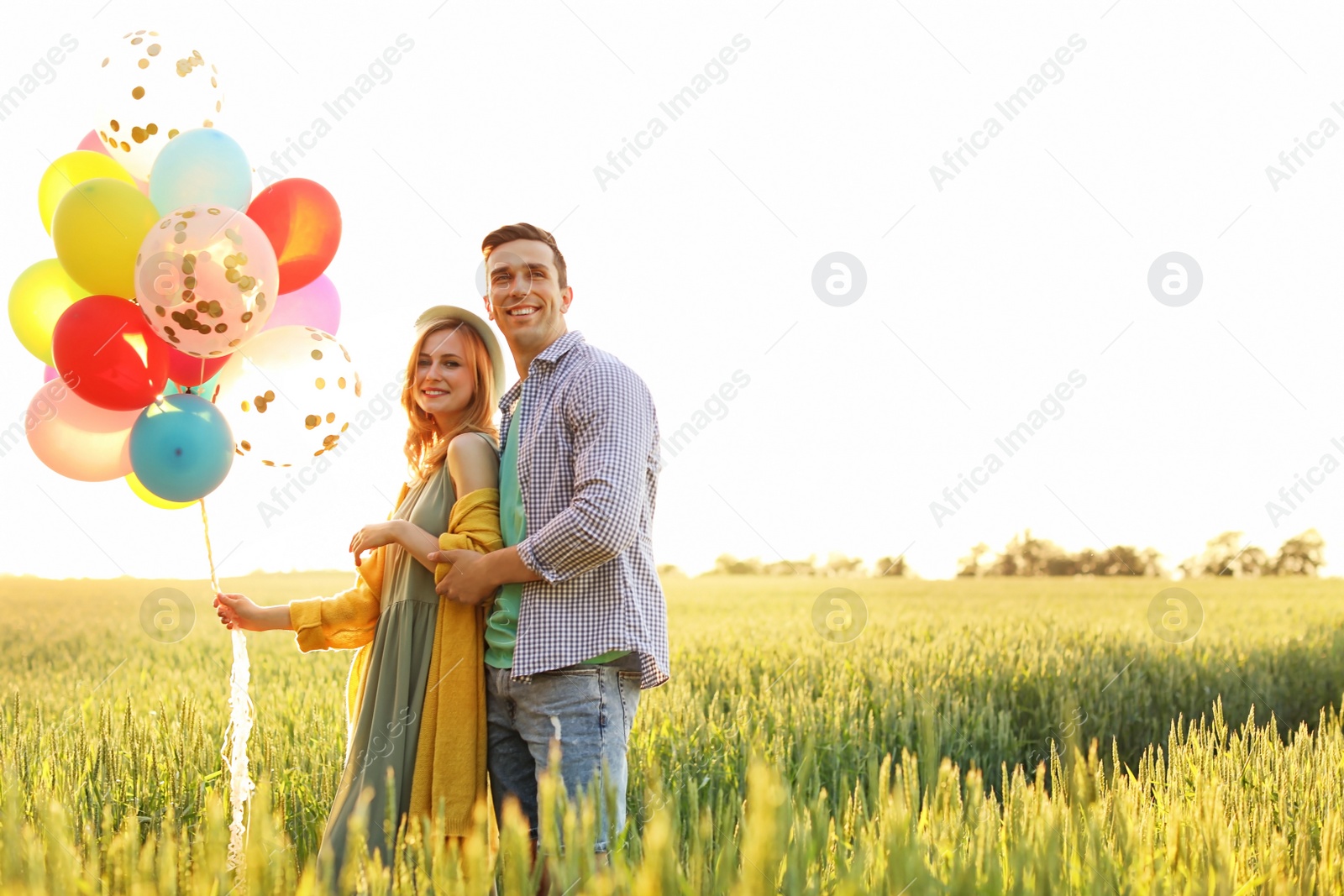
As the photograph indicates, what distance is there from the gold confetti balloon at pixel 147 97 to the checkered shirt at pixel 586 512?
6.72ft

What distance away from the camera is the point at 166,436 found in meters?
3.38

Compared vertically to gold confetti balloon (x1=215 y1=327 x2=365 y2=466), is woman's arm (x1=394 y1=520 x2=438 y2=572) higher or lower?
lower

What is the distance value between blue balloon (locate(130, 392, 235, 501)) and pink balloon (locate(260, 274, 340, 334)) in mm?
458

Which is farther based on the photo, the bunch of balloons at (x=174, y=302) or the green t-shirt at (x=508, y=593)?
the bunch of balloons at (x=174, y=302)

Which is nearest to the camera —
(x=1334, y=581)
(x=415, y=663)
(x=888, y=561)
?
(x=415, y=663)

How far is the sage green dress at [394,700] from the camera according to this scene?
271 cm

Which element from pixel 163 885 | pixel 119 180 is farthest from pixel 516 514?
pixel 119 180

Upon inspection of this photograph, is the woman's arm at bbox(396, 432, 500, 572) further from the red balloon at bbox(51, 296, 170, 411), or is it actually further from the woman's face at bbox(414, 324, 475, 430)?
the red balloon at bbox(51, 296, 170, 411)

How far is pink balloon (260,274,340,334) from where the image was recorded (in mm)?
3789

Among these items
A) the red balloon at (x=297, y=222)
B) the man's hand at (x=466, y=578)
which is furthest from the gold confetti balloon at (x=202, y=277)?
the man's hand at (x=466, y=578)

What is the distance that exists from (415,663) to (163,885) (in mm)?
1106

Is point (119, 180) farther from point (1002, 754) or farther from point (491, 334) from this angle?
point (1002, 754)

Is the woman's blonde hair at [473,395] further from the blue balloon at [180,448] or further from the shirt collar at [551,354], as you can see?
the blue balloon at [180,448]

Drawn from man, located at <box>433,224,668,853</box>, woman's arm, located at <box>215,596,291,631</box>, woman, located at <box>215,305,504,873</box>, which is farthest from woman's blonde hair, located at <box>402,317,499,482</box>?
woman's arm, located at <box>215,596,291,631</box>
